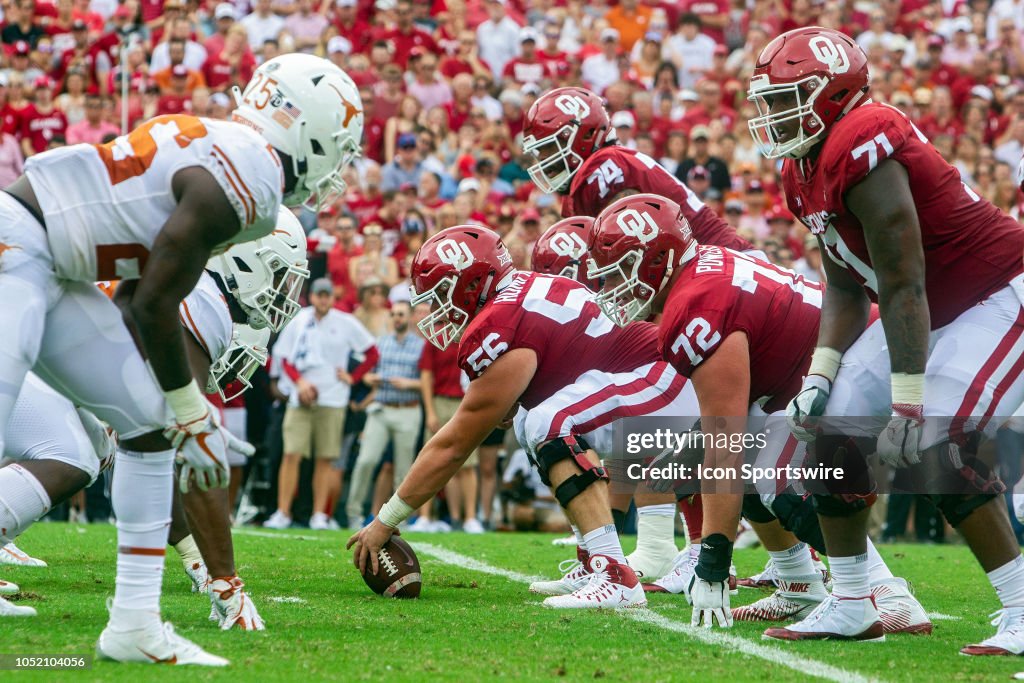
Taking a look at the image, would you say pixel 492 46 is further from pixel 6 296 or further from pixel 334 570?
pixel 6 296

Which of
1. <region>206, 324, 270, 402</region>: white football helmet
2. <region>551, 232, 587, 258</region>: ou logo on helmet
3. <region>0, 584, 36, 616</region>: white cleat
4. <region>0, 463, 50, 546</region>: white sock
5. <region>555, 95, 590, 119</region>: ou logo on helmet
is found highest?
<region>555, 95, 590, 119</region>: ou logo on helmet

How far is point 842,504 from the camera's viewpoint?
4652mm

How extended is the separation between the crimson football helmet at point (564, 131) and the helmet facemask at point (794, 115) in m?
2.57

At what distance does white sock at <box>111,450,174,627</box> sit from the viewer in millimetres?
3949

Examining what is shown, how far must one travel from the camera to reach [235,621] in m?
4.69

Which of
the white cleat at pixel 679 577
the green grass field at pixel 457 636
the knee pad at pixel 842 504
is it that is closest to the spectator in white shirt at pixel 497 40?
the green grass field at pixel 457 636

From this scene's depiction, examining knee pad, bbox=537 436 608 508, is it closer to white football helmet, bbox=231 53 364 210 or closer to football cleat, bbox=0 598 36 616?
white football helmet, bbox=231 53 364 210

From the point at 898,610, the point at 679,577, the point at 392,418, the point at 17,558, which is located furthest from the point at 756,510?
the point at 392,418

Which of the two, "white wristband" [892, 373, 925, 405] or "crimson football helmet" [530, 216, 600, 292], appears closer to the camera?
"white wristband" [892, 373, 925, 405]

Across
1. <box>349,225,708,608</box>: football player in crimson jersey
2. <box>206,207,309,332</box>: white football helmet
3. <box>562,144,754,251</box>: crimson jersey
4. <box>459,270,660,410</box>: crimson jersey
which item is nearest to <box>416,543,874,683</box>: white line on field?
<box>349,225,708,608</box>: football player in crimson jersey

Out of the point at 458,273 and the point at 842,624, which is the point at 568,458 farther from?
the point at 842,624

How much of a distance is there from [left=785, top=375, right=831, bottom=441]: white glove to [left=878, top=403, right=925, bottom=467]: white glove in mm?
345

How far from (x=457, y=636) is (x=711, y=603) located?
3.27 feet

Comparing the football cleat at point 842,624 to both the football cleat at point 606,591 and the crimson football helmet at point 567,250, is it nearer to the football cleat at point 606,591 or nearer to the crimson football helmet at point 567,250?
the football cleat at point 606,591
